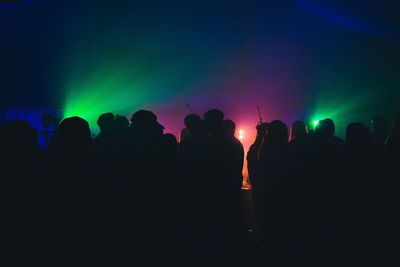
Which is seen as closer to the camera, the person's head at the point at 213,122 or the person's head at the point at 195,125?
the person's head at the point at 213,122

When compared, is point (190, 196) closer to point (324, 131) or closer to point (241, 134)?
point (324, 131)

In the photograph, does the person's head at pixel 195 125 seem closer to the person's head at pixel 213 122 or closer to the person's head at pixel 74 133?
the person's head at pixel 213 122

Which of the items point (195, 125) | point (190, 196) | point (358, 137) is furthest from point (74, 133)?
point (358, 137)

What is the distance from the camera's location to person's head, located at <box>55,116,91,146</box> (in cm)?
196

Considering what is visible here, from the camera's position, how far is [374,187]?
9.08 ft

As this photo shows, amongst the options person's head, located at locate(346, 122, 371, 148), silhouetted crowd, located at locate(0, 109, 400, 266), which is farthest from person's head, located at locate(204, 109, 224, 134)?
person's head, located at locate(346, 122, 371, 148)

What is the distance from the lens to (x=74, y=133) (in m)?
1.98

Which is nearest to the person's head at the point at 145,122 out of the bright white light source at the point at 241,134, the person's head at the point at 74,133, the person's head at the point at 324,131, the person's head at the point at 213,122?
the person's head at the point at 213,122

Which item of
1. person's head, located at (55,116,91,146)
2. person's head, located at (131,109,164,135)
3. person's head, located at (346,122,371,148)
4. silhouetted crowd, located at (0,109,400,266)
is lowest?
silhouetted crowd, located at (0,109,400,266)

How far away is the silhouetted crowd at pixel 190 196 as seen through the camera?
178 centimetres

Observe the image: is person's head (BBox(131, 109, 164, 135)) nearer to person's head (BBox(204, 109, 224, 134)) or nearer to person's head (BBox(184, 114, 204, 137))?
person's head (BBox(204, 109, 224, 134))

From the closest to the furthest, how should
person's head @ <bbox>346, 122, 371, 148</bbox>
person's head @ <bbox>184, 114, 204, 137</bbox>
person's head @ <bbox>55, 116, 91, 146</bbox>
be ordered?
1. person's head @ <bbox>55, 116, 91, 146</bbox>
2. person's head @ <bbox>346, 122, 371, 148</bbox>
3. person's head @ <bbox>184, 114, 204, 137</bbox>

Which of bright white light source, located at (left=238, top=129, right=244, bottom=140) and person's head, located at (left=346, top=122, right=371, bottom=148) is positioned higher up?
bright white light source, located at (left=238, top=129, right=244, bottom=140)

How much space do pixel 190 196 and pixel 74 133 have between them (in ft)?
4.18
